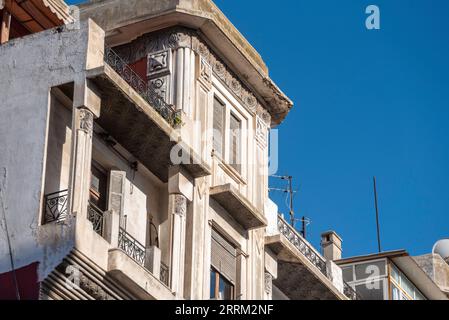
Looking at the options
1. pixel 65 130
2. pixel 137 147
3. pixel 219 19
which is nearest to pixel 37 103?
pixel 65 130

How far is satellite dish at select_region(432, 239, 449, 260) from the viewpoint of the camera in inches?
1911

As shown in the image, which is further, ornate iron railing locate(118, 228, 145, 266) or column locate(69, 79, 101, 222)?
ornate iron railing locate(118, 228, 145, 266)

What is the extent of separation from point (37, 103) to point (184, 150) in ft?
10.9

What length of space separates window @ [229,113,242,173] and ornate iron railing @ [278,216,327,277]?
2213mm

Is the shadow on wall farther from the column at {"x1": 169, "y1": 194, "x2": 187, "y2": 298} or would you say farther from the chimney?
the chimney

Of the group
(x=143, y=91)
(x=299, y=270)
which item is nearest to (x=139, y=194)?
(x=143, y=91)

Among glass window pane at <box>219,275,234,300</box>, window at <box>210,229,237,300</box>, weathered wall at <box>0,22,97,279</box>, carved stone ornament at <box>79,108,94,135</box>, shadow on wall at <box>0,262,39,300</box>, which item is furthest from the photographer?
glass window pane at <box>219,275,234,300</box>

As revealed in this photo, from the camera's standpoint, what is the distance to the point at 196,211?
1180 inches

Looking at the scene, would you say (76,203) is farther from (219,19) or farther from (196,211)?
(219,19)

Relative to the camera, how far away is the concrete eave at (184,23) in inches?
1239

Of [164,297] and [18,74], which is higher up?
[18,74]

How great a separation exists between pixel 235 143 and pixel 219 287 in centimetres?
349

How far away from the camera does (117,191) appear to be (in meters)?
28.6

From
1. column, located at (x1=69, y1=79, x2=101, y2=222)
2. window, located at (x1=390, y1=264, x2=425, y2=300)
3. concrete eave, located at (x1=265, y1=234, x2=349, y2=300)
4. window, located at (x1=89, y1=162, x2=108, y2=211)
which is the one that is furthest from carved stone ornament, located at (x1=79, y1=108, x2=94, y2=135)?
window, located at (x1=390, y1=264, x2=425, y2=300)
